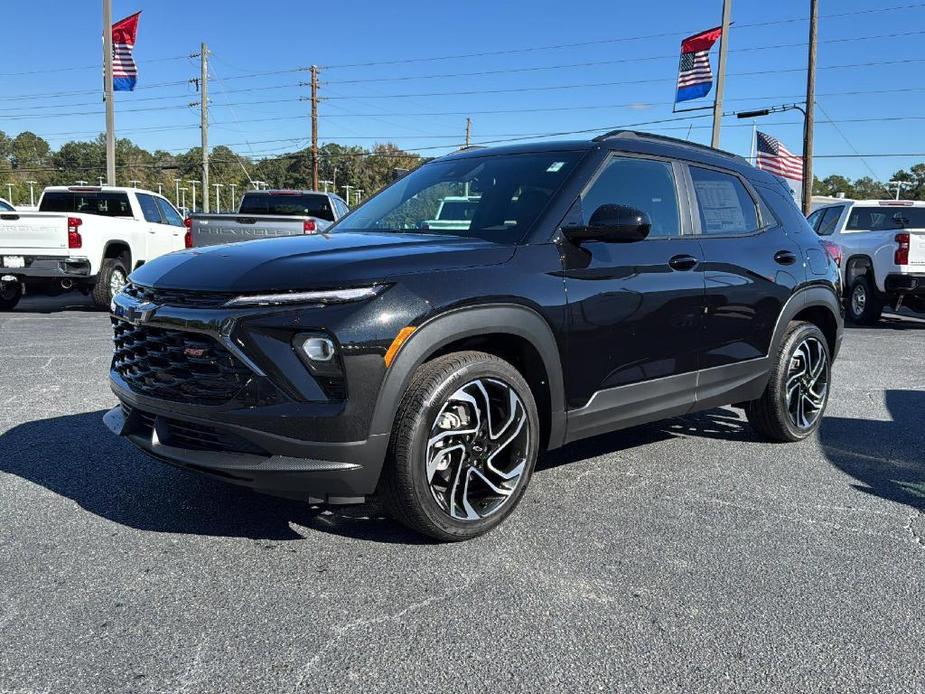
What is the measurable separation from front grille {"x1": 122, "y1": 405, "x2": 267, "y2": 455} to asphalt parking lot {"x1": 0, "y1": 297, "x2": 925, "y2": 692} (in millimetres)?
457

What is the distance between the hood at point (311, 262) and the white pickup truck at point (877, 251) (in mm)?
8592

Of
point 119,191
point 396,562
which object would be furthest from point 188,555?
point 119,191

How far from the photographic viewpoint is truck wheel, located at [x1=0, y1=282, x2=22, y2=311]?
12055 mm

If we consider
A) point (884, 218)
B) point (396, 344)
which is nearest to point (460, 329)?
point (396, 344)

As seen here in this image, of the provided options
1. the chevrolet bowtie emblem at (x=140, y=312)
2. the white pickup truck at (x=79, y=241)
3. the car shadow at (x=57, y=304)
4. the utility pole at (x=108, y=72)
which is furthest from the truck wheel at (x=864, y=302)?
the utility pole at (x=108, y=72)

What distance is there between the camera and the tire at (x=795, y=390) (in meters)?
5.01

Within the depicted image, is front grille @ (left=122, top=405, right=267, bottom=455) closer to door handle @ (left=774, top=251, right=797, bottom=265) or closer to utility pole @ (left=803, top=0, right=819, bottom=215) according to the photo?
door handle @ (left=774, top=251, right=797, bottom=265)

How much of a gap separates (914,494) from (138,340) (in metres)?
3.99

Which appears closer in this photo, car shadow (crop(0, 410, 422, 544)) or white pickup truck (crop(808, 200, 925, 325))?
car shadow (crop(0, 410, 422, 544))

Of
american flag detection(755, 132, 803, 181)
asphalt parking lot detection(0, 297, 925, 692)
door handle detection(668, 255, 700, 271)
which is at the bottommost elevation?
asphalt parking lot detection(0, 297, 925, 692)

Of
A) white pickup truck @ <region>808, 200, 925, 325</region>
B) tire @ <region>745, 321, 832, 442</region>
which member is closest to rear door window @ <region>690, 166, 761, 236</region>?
tire @ <region>745, 321, 832, 442</region>

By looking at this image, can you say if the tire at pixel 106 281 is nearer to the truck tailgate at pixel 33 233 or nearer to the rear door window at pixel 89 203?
the truck tailgate at pixel 33 233

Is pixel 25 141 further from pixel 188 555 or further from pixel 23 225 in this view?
pixel 188 555

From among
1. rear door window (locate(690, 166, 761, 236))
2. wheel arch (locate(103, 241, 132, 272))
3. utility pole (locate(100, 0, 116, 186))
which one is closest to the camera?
rear door window (locate(690, 166, 761, 236))
